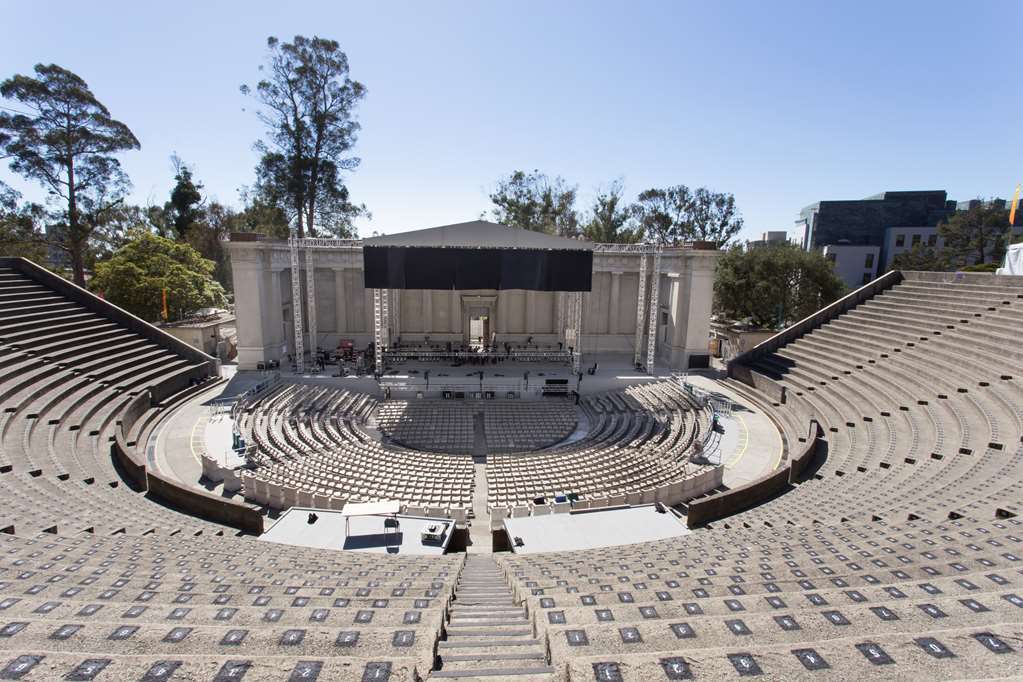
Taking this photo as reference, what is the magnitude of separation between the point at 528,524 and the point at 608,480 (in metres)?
5.35

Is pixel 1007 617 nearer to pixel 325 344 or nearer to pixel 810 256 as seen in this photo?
pixel 325 344

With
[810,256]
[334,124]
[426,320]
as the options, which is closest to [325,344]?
[426,320]

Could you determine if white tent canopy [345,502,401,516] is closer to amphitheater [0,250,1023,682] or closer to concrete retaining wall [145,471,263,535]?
amphitheater [0,250,1023,682]

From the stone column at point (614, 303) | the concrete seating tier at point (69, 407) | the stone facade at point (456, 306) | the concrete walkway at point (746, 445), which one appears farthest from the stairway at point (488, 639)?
the stone column at point (614, 303)

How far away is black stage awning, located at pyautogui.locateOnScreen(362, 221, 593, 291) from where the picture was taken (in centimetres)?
2922

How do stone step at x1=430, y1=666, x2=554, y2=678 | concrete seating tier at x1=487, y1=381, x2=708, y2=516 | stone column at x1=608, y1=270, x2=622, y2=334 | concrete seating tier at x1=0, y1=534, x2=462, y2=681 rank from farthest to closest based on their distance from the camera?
1. stone column at x1=608, y1=270, x2=622, y2=334
2. concrete seating tier at x1=487, y1=381, x2=708, y2=516
3. stone step at x1=430, y1=666, x2=554, y2=678
4. concrete seating tier at x1=0, y1=534, x2=462, y2=681

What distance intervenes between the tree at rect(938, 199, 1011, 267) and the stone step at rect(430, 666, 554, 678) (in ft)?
247

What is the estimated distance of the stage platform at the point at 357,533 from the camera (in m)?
12.8

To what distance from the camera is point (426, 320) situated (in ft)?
132

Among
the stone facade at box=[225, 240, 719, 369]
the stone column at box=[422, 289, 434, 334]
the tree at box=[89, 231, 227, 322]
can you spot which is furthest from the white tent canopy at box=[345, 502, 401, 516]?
the tree at box=[89, 231, 227, 322]

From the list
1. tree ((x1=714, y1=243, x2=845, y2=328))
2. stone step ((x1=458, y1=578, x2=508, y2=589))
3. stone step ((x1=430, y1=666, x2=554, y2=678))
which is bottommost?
stone step ((x1=458, y1=578, x2=508, y2=589))

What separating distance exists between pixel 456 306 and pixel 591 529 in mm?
28264

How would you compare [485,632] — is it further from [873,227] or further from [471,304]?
[873,227]

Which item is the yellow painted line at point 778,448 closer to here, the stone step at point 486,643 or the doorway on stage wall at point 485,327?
the stone step at point 486,643
